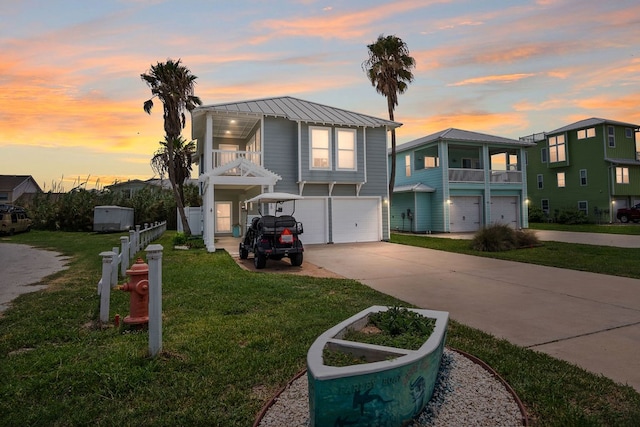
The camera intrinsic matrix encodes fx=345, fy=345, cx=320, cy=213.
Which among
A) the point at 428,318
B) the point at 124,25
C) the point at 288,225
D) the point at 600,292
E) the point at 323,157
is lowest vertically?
the point at 600,292

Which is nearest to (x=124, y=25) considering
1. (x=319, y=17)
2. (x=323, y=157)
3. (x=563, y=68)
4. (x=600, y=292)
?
(x=319, y=17)

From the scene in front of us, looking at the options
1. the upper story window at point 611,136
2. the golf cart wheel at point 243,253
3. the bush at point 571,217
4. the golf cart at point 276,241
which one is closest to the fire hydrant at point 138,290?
the golf cart at point 276,241

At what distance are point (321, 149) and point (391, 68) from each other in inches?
326

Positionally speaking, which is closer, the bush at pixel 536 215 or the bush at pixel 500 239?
the bush at pixel 500 239

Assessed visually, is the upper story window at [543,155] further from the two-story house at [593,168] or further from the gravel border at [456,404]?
the gravel border at [456,404]

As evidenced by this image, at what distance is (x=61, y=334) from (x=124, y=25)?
31.8 ft

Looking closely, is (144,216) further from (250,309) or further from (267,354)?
(267,354)

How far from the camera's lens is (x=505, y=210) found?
24.8 metres

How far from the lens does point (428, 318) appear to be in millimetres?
3531

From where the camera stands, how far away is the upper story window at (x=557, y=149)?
1211 inches

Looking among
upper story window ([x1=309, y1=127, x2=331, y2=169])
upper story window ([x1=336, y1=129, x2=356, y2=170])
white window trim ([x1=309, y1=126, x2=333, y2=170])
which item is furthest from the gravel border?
upper story window ([x1=336, y1=129, x2=356, y2=170])

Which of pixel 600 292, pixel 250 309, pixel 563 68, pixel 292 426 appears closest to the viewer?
pixel 292 426

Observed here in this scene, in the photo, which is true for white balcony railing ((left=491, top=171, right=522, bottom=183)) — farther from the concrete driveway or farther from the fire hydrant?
the fire hydrant

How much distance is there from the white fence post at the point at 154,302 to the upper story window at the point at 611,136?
3627 centimetres
